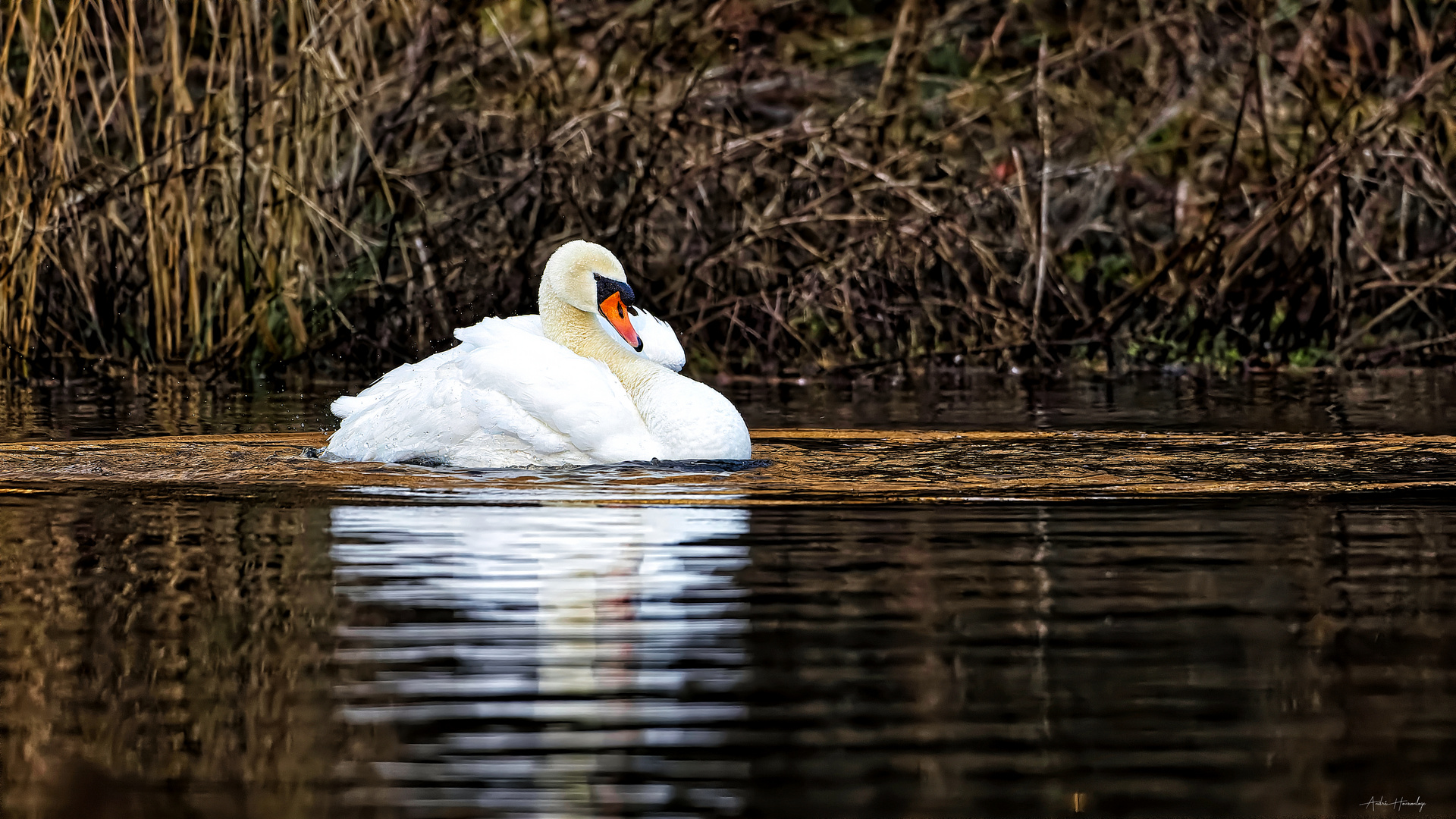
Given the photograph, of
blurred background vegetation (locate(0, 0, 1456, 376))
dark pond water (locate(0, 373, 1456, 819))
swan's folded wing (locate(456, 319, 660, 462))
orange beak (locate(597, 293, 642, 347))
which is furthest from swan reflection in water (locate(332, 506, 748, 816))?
blurred background vegetation (locate(0, 0, 1456, 376))

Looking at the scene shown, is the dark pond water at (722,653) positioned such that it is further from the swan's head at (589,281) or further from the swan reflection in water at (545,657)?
the swan's head at (589,281)

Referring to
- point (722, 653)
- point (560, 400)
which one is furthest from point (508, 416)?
point (722, 653)

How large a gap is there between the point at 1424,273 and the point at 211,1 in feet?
21.8

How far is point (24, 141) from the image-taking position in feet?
41.2

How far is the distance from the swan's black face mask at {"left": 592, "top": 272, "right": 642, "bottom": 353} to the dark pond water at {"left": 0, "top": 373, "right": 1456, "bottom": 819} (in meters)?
1.49

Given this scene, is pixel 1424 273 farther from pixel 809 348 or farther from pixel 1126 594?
pixel 1126 594

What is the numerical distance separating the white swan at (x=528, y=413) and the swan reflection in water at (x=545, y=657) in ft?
4.52

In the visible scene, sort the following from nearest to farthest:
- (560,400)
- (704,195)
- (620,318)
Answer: (560,400), (620,318), (704,195)

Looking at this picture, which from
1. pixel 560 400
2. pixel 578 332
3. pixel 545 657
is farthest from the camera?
pixel 578 332

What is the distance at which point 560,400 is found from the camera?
8.68m

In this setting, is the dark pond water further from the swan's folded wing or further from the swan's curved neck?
the swan's curved neck

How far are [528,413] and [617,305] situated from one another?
1.12 meters

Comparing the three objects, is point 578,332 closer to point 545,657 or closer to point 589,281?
point 589,281

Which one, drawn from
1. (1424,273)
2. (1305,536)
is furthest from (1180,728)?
(1424,273)
